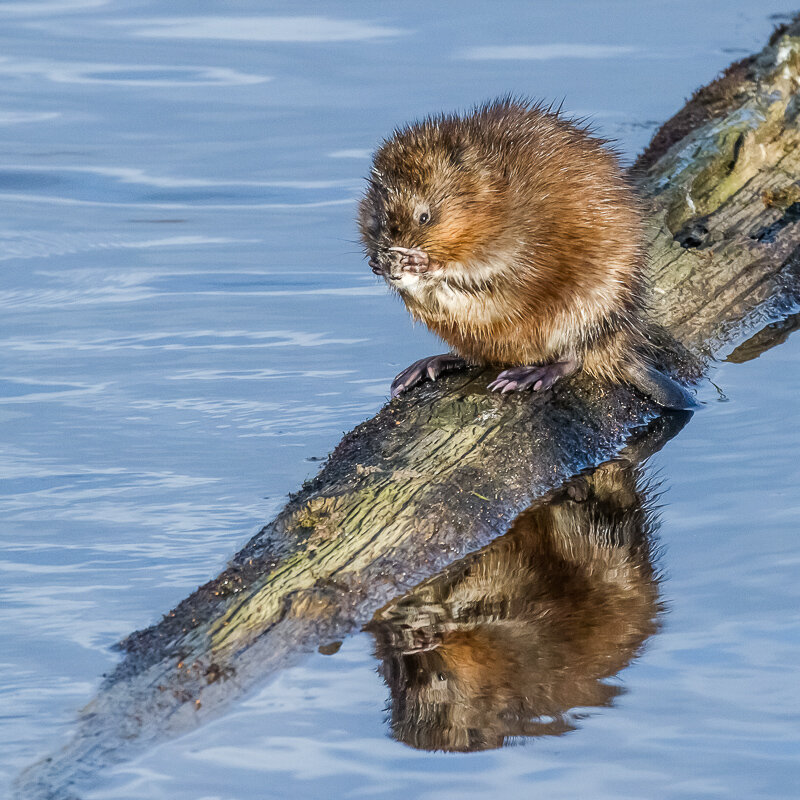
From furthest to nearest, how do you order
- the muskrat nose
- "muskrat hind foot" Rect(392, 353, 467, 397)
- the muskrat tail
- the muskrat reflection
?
the muskrat tail < "muskrat hind foot" Rect(392, 353, 467, 397) < the muskrat nose < the muskrat reflection

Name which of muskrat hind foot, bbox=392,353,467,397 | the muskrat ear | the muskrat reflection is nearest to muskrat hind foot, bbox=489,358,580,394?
muskrat hind foot, bbox=392,353,467,397

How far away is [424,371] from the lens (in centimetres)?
627

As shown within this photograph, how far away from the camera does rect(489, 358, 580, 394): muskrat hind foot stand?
6.02 m

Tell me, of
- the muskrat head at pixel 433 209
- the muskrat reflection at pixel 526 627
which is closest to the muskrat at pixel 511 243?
the muskrat head at pixel 433 209

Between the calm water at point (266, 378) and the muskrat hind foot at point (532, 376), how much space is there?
1.96 feet

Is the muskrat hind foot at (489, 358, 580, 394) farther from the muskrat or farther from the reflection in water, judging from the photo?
the reflection in water

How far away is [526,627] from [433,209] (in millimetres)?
1803

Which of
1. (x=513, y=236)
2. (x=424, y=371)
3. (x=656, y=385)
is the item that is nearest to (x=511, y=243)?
(x=513, y=236)

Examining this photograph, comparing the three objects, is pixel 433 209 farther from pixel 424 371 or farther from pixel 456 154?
pixel 424 371

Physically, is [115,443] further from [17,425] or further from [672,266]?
[672,266]

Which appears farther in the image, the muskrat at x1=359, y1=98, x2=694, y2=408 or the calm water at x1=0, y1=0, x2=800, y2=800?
the muskrat at x1=359, y1=98, x2=694, y2=408

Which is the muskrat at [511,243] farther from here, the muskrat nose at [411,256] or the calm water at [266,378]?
the calm water at [266,378]

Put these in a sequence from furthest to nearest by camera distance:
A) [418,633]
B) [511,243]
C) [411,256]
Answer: [511,243] → [411,256] → [418,633]

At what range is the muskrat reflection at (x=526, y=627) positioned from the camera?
4559 millimetres
